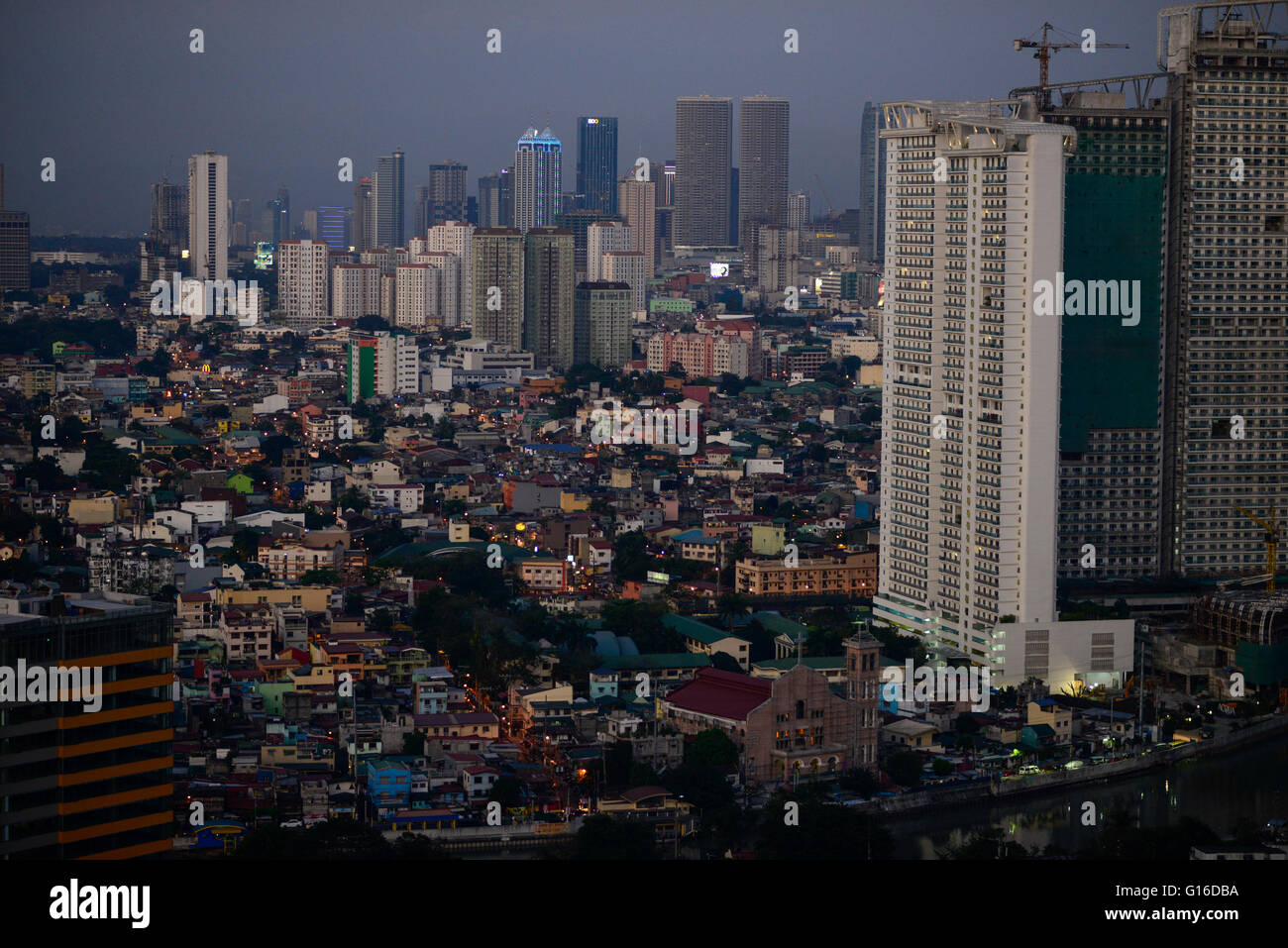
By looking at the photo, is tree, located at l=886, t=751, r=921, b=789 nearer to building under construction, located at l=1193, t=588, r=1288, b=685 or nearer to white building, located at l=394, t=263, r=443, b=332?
building under construction, located at l=1193, t=588, r=1288, b=685

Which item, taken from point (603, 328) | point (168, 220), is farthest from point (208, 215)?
point (603, 328)

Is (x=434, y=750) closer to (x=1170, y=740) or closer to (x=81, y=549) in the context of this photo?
(x=1170, y=740)

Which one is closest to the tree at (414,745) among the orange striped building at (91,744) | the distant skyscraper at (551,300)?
the orange striped building at (91,744)

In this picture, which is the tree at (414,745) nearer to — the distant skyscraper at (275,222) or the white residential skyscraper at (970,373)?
the white residential skyscraper at (970,373)

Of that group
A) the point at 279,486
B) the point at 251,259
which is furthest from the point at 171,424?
the point at 251,259

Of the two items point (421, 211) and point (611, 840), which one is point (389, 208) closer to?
point (421, 211)

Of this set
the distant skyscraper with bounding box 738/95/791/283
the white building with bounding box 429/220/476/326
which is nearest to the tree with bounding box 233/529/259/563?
the white building with bounding box 429/220/476/326
